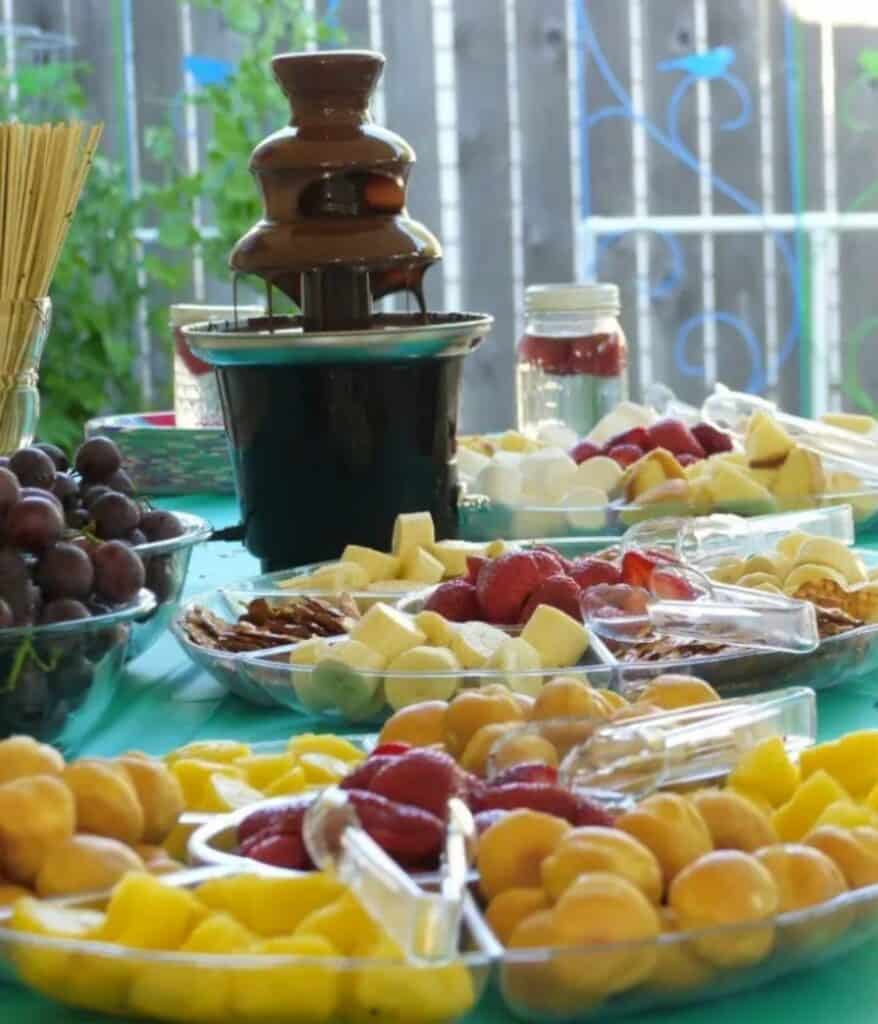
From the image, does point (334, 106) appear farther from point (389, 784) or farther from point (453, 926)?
point (453, 926)

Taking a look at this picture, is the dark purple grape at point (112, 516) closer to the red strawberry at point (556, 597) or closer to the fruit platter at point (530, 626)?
the fruit platter at point (530, 626)

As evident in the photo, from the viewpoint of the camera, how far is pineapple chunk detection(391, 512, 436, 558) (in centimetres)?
132

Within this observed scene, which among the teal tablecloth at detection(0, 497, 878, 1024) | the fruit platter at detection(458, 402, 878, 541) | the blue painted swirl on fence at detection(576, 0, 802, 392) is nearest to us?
the teal tablecloth at detection(0, 497, 878, 1024)

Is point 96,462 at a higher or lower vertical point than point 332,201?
lower

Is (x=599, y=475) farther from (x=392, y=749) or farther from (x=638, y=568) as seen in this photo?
(x=392, y=749)

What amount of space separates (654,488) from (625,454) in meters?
0.16

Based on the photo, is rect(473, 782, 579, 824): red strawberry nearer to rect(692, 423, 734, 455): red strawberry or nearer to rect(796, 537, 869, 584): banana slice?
rect(796, 537, 869, 584): banana slice

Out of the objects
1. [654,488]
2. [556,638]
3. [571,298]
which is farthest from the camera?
[571,298]

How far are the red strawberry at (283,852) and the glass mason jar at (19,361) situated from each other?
2.75 feet

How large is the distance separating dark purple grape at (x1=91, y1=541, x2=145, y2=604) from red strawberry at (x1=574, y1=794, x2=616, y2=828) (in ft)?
1.22

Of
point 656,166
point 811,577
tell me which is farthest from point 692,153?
point 811,577

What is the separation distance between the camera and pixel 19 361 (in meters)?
1.46

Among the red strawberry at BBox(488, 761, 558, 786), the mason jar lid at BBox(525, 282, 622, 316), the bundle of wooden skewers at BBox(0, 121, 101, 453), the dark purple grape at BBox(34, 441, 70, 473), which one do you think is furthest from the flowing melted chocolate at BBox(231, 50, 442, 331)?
the red strawberry at BBox(488, 761, 558, 786)

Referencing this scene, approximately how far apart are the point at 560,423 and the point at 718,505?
540 mm
